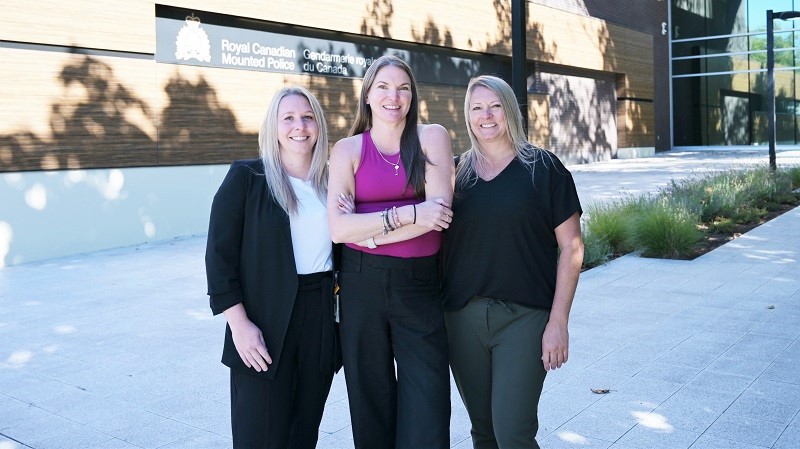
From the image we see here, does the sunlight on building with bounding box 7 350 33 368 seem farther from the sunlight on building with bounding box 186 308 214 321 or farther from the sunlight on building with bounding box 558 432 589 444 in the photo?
the sunlight on building with bounding box 558 432 589 444

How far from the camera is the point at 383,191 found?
283cm

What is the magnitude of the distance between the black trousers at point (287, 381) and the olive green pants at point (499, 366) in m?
0.49

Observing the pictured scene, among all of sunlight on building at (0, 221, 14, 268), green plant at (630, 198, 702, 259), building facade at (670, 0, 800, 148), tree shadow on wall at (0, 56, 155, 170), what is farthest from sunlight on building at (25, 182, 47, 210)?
building facade at (670, 0, 800, 148)

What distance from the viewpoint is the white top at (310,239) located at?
2914 mm

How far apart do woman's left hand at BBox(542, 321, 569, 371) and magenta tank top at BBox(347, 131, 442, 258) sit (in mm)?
555

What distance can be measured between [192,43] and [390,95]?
11.3 metres

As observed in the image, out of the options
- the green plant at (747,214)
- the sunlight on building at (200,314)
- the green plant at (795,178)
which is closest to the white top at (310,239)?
the sunlight on building at (200,314)

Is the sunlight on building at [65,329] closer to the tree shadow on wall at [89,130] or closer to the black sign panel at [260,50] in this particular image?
the tree shadow on wall at [89,130]

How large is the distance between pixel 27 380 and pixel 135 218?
6.99 m

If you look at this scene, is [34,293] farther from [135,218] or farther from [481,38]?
[481,38]

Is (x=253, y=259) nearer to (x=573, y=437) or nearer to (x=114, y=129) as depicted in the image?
(x=573, y=437)

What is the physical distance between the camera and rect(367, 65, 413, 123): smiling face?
2846 millimetres

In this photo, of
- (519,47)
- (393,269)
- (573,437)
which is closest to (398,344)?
(393,269)

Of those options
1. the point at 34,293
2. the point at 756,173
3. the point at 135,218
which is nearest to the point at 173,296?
the point at 34,293
